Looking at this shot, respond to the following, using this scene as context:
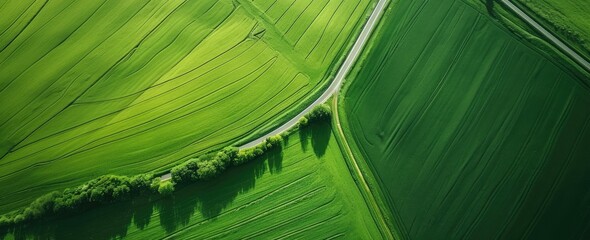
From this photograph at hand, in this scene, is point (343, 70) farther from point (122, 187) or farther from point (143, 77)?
point (122, 187)

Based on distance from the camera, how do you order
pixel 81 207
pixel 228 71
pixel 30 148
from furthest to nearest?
pixel 228 71 → pixel 30 148 → pixel 81 207

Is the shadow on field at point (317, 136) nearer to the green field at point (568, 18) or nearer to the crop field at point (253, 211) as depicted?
the crop field at point (253, 211)

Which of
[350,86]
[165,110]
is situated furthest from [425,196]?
[165,110]

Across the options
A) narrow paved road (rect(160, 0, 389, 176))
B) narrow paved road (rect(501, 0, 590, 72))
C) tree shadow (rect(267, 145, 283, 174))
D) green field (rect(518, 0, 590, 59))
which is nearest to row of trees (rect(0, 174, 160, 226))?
narrow paved road (rect(160, 0, 389, 176))

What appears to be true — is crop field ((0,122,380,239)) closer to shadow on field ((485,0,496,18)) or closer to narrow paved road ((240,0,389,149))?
narrow paved road ((240,0,389,149))

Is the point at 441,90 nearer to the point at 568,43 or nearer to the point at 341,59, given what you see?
the point at 341,59
